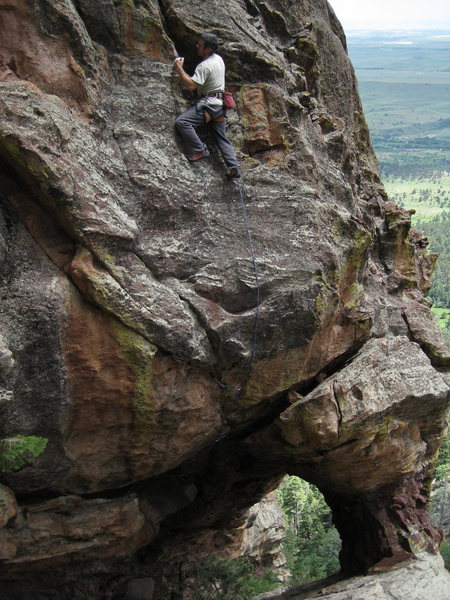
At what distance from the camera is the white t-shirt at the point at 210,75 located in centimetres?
1109

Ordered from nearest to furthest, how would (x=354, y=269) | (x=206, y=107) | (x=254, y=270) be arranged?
(x=254, y=270)
(x=206, y=107)
(x=354, y=269)

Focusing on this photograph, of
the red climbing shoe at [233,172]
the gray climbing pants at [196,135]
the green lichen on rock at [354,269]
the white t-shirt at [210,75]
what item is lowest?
the green lichen on rock at [354,269]

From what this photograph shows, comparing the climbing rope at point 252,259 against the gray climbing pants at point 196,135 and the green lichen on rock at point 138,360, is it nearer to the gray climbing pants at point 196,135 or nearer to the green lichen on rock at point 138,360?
the gray climbing pants at point 196,135

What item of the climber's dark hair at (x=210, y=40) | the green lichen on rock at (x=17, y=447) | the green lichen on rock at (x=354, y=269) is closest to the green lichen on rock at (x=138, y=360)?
the green lichen on rock at (x=17, y=447)

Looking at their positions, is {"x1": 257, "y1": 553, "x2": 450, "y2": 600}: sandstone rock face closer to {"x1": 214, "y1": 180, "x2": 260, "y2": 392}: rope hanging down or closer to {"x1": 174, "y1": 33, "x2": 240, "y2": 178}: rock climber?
{"x1": 214, "y1": 180, "x2": 260, "y2": 392}: rope hanging down

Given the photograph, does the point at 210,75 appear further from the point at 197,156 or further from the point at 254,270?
the point at 254,270

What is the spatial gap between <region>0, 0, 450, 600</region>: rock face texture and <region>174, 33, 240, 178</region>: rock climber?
0.29 meters

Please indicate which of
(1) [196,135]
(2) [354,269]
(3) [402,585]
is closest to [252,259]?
(1) [196,135]

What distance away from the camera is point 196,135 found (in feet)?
37.0

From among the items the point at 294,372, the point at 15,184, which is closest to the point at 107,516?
the point at 294,372

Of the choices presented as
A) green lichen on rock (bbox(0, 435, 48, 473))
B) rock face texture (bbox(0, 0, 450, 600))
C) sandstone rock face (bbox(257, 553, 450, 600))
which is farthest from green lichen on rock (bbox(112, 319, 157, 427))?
sandstone rock face (bbox(257, 553, 450, 600))

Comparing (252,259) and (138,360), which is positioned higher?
(252,259)

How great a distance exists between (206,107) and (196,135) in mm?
536

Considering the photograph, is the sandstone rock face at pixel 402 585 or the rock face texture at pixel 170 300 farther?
the sandstone rock face at pixel 402 585
